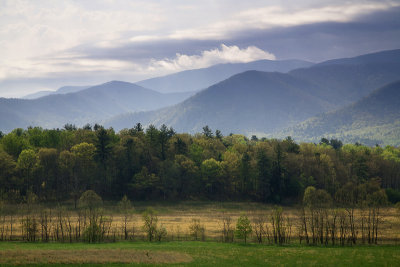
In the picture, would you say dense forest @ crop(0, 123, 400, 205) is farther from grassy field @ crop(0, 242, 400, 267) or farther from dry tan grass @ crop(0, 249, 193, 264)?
dry tan grass @ crop(0, 249, 193, 264)

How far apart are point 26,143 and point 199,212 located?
68854 mm

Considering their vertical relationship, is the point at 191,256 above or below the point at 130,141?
below

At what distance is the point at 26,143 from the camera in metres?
144

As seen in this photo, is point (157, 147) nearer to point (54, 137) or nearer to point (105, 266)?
point (54, 137)

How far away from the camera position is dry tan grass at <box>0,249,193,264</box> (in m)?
60.3

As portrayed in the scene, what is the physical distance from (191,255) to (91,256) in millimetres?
16327

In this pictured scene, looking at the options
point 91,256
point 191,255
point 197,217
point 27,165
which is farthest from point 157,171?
point 91,256

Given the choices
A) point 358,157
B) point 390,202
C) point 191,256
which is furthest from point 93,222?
point 358,157

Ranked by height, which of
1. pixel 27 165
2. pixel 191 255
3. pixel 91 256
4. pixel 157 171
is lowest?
pixel 191 255

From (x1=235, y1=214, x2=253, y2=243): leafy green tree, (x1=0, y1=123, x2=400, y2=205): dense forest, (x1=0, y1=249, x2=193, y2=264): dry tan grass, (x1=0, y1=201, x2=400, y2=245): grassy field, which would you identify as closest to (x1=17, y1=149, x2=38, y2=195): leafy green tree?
(x1=0, y1=123, x2=400, y2=205): dense forest

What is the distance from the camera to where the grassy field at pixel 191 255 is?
2429 inches

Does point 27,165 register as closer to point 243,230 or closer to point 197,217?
point 197,217

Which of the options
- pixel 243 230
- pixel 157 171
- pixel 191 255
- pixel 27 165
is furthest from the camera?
pixel 157 171

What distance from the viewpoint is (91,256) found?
63.7 meters
